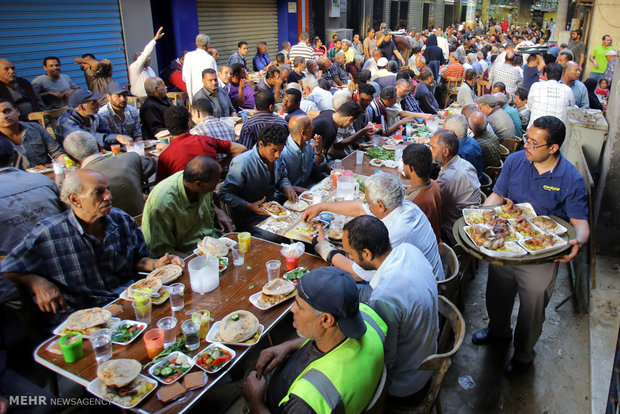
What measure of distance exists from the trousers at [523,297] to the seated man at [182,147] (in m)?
3.53

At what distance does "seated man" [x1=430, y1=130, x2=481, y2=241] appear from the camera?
464 centimetres

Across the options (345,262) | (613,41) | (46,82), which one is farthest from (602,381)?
(613,41)

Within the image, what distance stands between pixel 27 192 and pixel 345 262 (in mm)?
2774

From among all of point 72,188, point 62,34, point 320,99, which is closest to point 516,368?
point 72,188

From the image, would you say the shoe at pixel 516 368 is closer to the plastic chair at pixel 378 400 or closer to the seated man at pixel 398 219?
the seated man at pixel 398 219

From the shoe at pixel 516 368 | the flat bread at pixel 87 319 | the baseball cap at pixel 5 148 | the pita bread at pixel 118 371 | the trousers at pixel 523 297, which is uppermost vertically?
the baseball cap at pixel 5 148

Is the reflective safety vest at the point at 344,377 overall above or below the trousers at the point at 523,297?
above

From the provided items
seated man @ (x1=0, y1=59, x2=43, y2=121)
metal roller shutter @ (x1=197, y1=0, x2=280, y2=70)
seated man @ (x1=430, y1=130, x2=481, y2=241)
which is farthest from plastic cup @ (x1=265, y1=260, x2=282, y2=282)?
metal roller shutter @ (x1=197, y1=0, x2=280, y2=70)

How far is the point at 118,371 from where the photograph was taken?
7.59ft

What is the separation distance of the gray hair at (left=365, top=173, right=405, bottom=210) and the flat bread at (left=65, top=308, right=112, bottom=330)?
2105 mm

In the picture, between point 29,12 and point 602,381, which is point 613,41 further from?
point 29,12

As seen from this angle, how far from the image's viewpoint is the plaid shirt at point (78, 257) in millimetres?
3000

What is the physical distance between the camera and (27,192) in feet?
11.9

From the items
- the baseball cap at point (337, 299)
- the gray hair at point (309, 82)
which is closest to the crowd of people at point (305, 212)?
the baseball cap at point (337, 299)
